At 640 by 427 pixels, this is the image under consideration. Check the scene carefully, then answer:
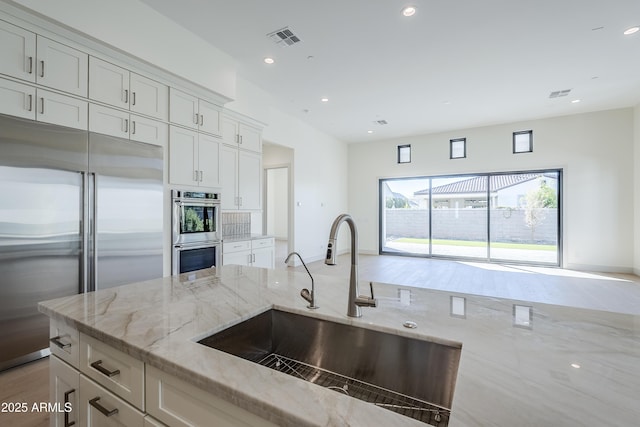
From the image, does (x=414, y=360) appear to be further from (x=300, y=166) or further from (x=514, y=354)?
(x=300, y=166)

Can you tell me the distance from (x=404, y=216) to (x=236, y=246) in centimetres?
560

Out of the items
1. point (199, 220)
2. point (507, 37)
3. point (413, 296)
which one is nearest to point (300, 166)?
point (199, 220)

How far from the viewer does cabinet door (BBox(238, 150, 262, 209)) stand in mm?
4715

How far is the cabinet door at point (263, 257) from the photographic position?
4.66 m

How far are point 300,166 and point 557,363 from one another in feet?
20.9

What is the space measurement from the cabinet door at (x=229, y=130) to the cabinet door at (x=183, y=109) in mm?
607

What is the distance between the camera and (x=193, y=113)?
12.1ft

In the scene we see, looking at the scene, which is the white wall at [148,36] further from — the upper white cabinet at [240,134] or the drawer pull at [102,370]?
the drawer pull at [102,370]

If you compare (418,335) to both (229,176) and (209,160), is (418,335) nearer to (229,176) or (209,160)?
(209,160)

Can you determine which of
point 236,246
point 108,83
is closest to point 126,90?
point 108,83

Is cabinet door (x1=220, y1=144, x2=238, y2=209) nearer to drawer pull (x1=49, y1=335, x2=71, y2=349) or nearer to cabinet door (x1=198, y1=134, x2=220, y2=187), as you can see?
cabinet door (x1=198, y1=134, x2=220, y2=187)

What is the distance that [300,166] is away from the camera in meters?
6.87

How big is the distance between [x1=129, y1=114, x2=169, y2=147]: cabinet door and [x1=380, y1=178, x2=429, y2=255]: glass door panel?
6.52 m

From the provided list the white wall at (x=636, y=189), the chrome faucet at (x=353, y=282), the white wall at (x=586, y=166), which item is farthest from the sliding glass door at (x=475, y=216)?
the chrome faucet at (x=353, y=282)
